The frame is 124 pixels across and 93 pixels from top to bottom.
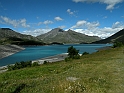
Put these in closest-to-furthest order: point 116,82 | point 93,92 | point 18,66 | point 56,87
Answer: point 93,92 → point 56,87 → point 116,82 → point 18,66

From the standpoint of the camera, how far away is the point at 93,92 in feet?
46.2

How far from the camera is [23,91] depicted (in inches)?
613

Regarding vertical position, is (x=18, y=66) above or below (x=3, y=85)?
below

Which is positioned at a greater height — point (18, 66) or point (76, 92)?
point (76, 92)

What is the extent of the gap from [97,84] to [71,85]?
2.75 metres

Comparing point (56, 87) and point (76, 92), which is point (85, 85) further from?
point (56, 87)

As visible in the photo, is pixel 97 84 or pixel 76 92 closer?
pixel 76 92

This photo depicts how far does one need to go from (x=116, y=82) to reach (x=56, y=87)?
6.52 meters

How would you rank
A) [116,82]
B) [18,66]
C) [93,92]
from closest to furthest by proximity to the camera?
[93,92] → [116,82] → [18,66]

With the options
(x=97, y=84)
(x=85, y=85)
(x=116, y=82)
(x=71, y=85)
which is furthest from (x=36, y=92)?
(x=116, y=82)

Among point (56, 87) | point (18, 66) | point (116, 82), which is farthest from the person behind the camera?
point (18, 66)

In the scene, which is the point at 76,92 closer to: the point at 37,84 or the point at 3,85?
the point at 37,84

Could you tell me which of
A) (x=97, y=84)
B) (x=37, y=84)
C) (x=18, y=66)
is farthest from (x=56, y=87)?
(x=18, y=66)

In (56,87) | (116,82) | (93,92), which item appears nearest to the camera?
(93,92)
